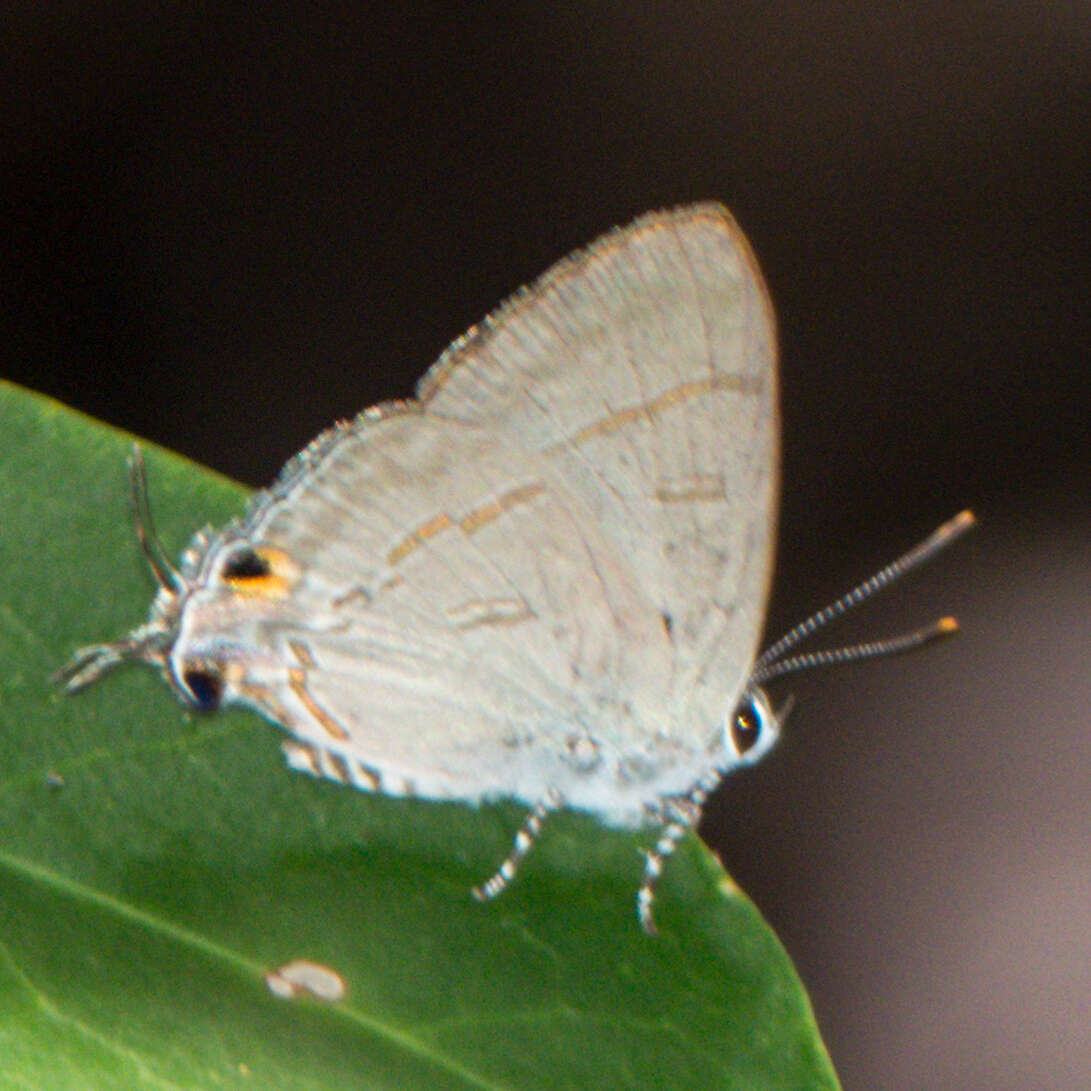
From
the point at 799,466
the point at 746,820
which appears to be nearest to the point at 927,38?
the point at 799,466

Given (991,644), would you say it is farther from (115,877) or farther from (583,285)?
(115,877)

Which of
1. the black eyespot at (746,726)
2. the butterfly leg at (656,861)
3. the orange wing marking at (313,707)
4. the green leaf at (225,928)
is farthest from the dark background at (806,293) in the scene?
the green leaf at (225,928)

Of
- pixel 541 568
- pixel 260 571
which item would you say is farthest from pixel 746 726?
pixel 260 571

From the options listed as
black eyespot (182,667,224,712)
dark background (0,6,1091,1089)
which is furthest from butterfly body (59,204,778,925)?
dark background (0,6,1091,1089)

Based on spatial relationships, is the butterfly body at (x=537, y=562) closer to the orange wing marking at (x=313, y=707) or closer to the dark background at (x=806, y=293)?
the orange wing marking at (x=313, y=707)

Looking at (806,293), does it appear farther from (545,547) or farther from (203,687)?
(203,687)
